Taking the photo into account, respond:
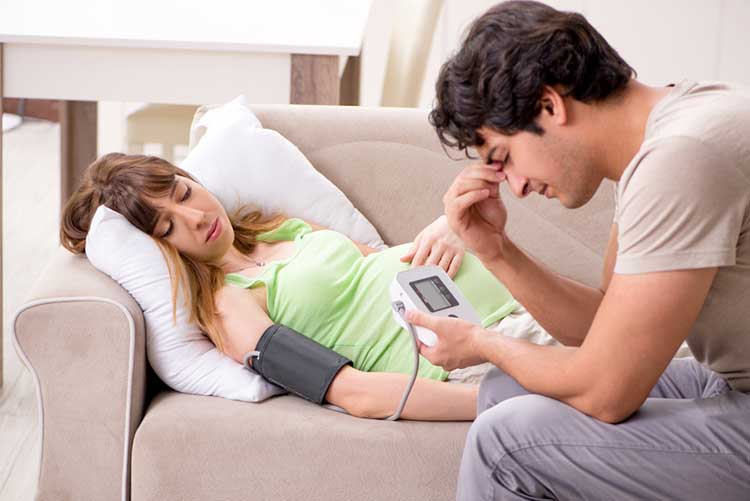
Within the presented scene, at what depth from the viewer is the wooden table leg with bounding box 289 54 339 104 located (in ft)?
8.41

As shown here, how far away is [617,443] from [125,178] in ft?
3.34

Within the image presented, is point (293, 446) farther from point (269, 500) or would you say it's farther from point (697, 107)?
point (697, 107)

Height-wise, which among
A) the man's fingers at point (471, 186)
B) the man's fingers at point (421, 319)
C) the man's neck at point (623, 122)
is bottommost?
the man's fingers at point (421, 319)

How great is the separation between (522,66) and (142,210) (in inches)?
32.2

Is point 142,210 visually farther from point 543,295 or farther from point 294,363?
point 543,295

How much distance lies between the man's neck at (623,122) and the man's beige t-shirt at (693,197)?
0.07 metres

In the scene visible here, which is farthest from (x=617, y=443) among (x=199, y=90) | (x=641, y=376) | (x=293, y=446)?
(x=199, y=90)

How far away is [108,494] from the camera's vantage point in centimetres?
176

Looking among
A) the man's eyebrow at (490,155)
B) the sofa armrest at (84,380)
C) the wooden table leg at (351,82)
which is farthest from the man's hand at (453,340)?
the wooden table leg at (351,82)

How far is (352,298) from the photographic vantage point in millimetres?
1975

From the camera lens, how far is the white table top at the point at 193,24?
2.55 meters

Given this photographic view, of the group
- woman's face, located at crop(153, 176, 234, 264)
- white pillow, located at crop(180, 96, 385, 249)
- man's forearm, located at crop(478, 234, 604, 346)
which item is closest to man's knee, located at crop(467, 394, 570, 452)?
man's forearm, located at crop(478, 234, 604, 346)

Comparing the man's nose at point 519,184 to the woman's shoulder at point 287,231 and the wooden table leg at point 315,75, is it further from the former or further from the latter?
the wooden table leg at point 315,75

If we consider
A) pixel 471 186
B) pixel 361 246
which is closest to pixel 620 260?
pixel 471 186
